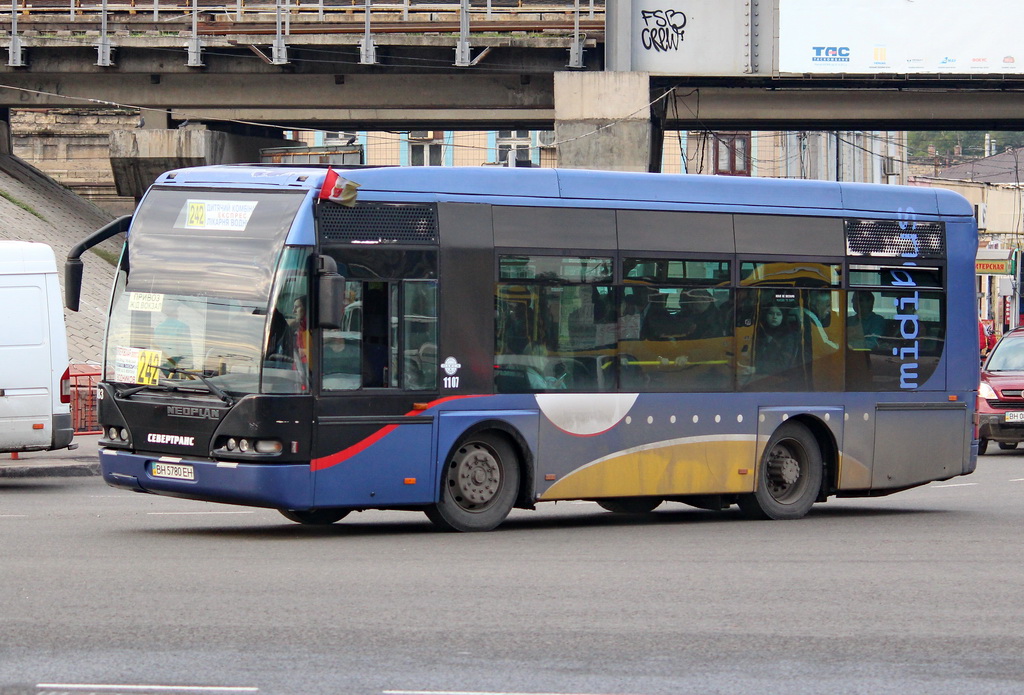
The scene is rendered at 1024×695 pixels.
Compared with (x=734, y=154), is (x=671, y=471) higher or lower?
lower

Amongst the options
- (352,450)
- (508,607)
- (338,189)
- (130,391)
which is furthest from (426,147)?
(508,607)

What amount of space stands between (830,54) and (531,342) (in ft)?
Answer: 87.9

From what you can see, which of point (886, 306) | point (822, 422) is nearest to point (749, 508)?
point (822, 422)

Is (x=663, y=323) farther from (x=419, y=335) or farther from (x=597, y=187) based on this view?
(x=419, y=335)

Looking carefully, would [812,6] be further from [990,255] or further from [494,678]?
[494,678]

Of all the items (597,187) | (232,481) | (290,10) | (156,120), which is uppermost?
(290,10)

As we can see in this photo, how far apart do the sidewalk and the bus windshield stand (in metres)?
7.34

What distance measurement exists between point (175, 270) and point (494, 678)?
6.03 meters

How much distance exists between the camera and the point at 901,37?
37625mm

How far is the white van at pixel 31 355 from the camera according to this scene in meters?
17.2

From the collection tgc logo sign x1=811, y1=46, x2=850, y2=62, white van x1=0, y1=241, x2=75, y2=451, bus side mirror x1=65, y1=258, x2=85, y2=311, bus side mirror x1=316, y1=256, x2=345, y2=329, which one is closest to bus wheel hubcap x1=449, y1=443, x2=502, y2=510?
bus side mirror x1=316, y1=256, x2=345, y2=329

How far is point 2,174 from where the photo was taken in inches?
1658

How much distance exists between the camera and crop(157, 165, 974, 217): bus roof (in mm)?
12055

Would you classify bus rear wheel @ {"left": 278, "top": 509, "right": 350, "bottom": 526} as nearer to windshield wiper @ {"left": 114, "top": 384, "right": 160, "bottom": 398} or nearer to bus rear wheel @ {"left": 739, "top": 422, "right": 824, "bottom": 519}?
windshield wiper @ {"left": 114, "top": 384, "right": 160, "bottom": 398}
